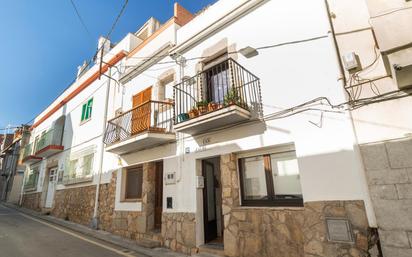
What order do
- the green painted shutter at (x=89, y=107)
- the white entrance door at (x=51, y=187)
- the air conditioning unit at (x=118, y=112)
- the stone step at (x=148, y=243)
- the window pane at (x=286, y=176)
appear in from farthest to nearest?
the white entrance door at (x=51, y=187), the green painted shutter at (x=89, y=107), the air conditioning unit at (x=118, y=112), the stone step at (x=148, y=243), the window pane at (x=286, y=176)

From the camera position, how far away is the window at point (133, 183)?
8486 millimetres

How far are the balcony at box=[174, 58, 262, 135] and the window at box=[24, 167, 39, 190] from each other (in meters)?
16.1

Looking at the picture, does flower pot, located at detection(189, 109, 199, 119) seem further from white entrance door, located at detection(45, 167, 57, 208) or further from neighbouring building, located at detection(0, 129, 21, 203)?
neighbouring building, located at detection(0, 129, 21, 203)

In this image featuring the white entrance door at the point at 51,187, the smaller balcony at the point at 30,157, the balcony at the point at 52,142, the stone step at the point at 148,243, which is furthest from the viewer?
the smaller balcony at the point at 30,157

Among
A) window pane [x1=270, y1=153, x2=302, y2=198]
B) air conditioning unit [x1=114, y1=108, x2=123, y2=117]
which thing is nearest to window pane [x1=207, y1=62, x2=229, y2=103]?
window pane [x1=270, y1=153, x2=302, y2=198]

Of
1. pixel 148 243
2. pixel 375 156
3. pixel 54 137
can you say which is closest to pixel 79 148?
pixel 54 137

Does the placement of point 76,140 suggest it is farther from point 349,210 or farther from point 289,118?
point 349,210

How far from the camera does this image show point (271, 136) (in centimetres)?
516

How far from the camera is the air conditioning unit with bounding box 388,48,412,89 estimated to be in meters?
3.49

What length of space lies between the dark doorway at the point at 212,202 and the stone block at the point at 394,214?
12.5 feet

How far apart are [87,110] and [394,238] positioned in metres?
13.5

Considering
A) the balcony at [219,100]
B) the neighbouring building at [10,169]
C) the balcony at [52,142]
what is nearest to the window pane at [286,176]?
the balcony at [219,100]

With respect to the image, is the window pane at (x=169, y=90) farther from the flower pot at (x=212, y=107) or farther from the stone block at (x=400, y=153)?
the stone block at (x=400, y=153)

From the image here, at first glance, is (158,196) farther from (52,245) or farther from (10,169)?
(10,169)
